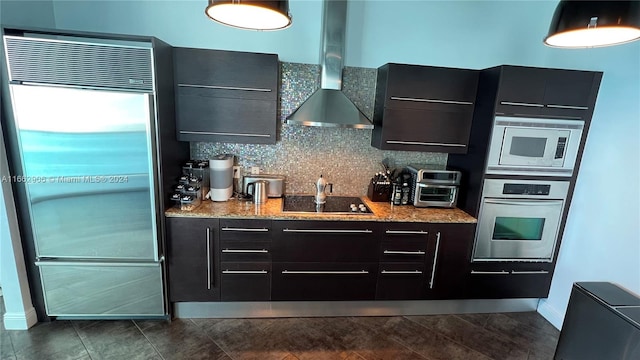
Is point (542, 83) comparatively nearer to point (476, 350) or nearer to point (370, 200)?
point (370, 200)

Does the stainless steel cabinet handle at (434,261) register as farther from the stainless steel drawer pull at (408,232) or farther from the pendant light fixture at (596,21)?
the pendant light fixture at (596,21)

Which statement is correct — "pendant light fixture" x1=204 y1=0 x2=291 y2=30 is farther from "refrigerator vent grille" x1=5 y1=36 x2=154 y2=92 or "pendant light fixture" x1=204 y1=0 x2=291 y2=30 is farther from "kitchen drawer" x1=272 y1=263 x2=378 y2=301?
"kitchen drawer" x1=272 y1=263 x2=378 y2=301

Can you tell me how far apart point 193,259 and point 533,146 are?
2.71m

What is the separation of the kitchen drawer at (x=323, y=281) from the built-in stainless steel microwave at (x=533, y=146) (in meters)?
1.29

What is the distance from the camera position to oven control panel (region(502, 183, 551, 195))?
2.35m

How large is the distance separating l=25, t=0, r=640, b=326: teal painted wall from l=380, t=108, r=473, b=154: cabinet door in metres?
0.57

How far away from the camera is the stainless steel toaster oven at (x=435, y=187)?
2.51 m

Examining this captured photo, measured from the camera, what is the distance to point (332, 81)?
2.38 m

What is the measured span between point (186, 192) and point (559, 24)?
2.31 meters

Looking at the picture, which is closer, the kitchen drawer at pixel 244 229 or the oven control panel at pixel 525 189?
the kitchen drawer at pixel 244 229

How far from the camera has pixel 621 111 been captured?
2.09 metres

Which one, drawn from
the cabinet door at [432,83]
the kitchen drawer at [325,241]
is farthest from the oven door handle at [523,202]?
the kitchen drawer at [325,241]

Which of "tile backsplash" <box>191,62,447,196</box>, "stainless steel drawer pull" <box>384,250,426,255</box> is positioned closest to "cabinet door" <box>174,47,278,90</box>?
"tile backsplash" <box>191,62,447,196</box>

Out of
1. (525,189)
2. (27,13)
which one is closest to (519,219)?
(525,189)
